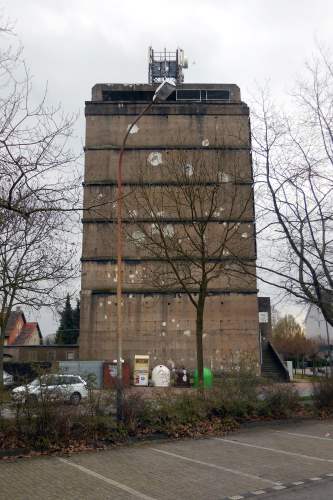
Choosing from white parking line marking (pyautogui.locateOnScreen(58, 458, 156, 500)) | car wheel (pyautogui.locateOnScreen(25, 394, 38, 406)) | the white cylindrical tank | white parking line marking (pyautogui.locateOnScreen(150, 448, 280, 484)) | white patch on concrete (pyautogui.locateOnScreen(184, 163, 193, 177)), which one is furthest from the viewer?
the white cylindrical tank

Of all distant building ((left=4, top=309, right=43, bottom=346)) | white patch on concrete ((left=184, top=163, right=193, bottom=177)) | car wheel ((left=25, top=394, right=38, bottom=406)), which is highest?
white patch on concrete ((left=184, top=163, right=193, bottom=177))

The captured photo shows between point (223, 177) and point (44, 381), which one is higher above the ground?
point (223, 177)

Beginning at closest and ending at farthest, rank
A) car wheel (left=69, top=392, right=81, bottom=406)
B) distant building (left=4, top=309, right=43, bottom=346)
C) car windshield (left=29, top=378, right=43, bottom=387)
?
car windshield (left=29, top=378, right=43, bottom=387)
car wheel (left=69, top=392, right=81, bottom=406)
distant building (left=4, top=309, right=43, bottom=346)

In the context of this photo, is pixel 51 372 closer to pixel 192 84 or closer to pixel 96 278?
pixel 96 278

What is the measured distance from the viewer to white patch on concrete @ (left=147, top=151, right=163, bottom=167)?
37.6m

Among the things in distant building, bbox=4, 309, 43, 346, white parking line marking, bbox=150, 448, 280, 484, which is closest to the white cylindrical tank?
white parking line marking, bbox=150, 448, 280, 484

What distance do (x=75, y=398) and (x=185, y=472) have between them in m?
3.00

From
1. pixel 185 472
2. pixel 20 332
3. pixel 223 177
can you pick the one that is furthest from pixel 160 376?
pixel 20 332

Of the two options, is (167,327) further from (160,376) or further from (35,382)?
(35,382)

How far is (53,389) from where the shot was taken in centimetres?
1025

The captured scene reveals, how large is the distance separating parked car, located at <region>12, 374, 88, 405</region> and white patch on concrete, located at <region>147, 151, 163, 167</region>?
28.0m

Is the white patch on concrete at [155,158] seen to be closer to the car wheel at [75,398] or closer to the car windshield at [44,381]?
the car wheel at [75,398]

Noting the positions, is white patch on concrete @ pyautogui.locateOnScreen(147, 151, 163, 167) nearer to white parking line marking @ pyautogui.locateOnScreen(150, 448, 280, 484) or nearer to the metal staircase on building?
the metal staircase on building

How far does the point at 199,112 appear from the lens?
40531 millimetres
